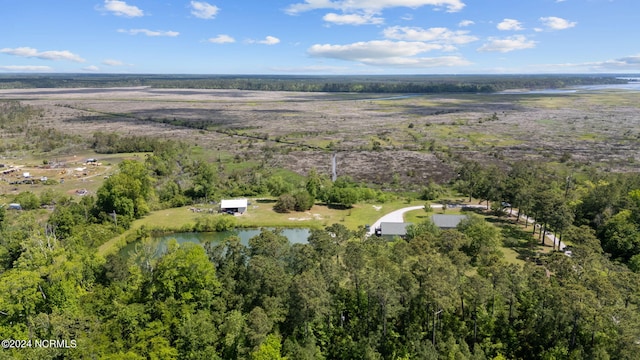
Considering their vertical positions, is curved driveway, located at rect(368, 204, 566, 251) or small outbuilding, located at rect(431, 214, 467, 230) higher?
small outbuilding, located at rect(431, 214, 467, 230)

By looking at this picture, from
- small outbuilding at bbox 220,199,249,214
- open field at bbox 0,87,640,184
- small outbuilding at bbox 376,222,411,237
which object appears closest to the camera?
small outbuilding at bbox 376,222,411,237

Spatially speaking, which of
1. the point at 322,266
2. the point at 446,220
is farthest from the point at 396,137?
the point at 322,266

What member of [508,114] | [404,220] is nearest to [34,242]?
[404,220]

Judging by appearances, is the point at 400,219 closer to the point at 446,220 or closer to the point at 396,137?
the point at 446,220

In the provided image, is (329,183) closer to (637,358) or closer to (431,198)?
(431,198)

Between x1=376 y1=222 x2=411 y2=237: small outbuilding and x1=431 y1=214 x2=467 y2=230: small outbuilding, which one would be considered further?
x1=431 y1=214 x2=467 y2=230: small outbuilding

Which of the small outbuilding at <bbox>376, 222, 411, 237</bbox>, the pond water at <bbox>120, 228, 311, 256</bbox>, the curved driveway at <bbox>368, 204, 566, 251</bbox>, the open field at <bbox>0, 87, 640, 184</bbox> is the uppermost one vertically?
the open field at <bbox>0, 87, 640, 184</bbox>

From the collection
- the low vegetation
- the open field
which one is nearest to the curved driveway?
the low vegetation

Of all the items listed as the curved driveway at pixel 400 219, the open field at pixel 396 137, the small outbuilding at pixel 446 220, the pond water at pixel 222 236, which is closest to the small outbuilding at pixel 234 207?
the pond water at pixel 222 236

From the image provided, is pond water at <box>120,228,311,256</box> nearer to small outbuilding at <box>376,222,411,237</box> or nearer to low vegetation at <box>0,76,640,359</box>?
low vegetation at <box>0,76,640,359</box>
